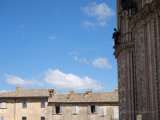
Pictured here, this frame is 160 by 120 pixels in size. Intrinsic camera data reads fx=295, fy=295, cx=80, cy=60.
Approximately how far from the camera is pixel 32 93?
4466 cm

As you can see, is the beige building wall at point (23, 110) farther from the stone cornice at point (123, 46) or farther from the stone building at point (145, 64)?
the stone building at point (145, 64)

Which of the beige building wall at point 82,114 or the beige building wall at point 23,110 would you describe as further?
the beige building wall at point 23,110

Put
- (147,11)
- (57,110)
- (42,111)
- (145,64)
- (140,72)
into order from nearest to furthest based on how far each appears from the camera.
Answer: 1. (145,64)
2. (147,11)
3. (140,72)
4. (42,111)
5. (57,110)

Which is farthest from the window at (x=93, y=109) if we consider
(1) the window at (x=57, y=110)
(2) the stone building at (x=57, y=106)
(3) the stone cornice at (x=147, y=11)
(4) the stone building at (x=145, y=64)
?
(3) the stone cornice at (x=147, y=11)

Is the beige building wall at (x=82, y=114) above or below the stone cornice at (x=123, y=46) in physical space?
below

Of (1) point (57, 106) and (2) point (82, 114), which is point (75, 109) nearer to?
(2) point (82, 114)

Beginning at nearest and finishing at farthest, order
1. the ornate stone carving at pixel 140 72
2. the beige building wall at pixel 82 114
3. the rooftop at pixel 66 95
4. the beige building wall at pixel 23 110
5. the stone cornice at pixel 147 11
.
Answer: the stone cornice at pixel 147 11, the ornate stone carving at pixel 140 72, the beige building wall at pixel 82 114, the rooftop at pixel 66 95, the beige building wall at pixel 23 110

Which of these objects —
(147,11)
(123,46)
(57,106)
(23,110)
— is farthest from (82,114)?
(147,11)

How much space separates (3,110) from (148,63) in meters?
37.1

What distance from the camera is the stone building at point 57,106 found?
42.8 metres

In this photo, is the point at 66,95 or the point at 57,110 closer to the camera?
the point at 57,110

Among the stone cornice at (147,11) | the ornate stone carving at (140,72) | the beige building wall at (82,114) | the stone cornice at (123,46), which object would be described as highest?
the stone cornice at (147,11)

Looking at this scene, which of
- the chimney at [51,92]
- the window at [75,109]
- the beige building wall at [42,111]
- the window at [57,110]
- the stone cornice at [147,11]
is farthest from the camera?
the chimney at [51,92]

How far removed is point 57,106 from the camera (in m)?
44.0
